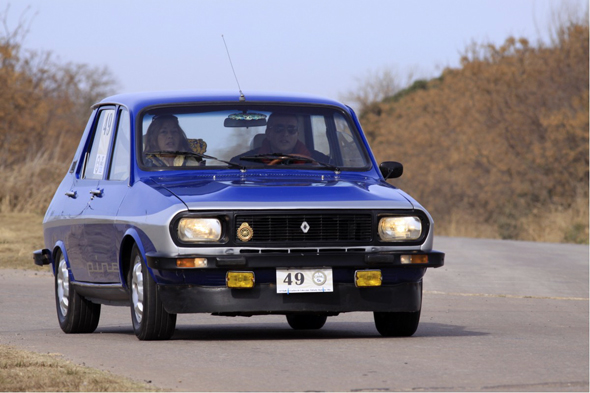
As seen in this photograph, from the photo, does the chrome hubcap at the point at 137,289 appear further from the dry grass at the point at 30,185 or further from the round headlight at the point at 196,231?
the dry grass at the point at 30,185

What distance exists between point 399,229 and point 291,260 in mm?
837

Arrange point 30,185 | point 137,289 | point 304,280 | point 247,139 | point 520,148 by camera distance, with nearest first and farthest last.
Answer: point 304,280
point 137,289
point 247,139
point 30,185
point 520,148

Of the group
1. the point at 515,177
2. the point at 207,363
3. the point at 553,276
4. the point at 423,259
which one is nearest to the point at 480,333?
the point at 423,259

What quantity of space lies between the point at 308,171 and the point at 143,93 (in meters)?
1.67

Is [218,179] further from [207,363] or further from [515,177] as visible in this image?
[515,177]

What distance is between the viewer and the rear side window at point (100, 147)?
10438mm

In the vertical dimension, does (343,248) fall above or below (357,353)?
above

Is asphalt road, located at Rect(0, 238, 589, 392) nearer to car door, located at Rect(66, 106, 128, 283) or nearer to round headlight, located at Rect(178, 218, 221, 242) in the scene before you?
car door, located at Rect(66, 106, 128, 283)

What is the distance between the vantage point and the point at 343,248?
28.0 feet

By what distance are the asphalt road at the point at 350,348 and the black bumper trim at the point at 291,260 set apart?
1.82 ft

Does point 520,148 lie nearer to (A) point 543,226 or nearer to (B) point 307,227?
(A) point 543,226

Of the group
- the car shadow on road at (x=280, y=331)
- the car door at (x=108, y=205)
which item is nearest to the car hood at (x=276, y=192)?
the car door at (x=108, y=205)

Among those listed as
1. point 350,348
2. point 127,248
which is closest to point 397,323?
point 350,348

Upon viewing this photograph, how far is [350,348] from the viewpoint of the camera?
27.4ft
